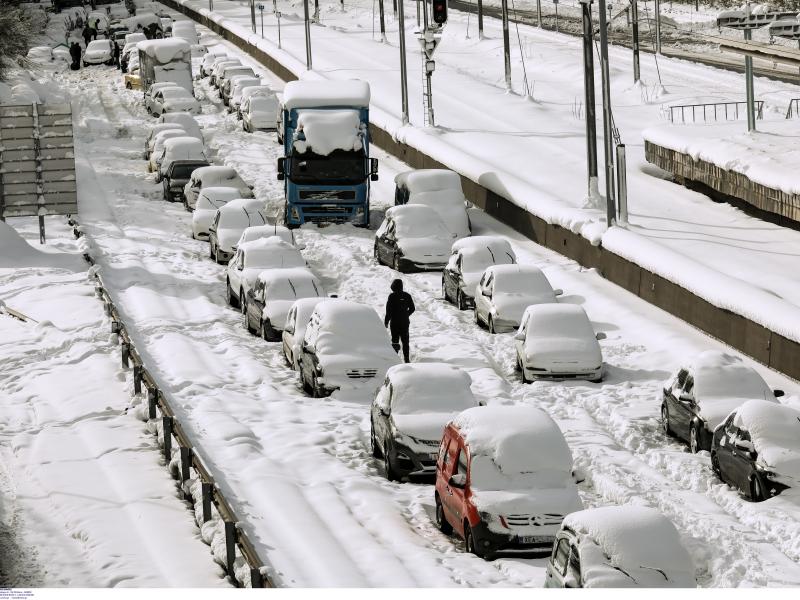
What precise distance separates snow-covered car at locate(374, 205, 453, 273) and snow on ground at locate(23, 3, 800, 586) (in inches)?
18.1

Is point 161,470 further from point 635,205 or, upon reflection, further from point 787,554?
point 635,205

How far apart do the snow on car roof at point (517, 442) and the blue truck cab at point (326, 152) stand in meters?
20.8

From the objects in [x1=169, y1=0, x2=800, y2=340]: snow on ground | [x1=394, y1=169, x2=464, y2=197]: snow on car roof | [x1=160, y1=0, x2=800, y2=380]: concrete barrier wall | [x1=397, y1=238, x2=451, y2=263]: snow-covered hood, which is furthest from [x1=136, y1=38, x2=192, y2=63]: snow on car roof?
[x1=397, y1=238, x2=451, y2=263]: snow-covered hood

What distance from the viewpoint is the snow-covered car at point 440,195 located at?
38.1 meters

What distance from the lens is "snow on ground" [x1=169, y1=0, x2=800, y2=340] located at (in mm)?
33812

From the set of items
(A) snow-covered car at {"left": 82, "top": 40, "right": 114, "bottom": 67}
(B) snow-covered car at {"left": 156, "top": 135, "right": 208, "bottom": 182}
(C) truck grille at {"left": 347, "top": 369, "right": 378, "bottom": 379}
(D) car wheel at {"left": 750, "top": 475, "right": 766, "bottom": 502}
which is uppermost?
(A) snow-covered car at {"left": 82, "top": 40, "right": 114, "bottom": 67}

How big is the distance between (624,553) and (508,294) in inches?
592

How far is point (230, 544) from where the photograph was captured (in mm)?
16578

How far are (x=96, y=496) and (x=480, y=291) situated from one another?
39.9 feet

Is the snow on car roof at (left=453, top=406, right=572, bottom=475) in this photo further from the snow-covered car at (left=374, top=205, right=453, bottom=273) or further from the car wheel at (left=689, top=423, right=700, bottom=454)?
the snow-covered car at (left=374, top=205, right=453, bottom=273)

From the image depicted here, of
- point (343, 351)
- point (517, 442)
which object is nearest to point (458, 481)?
point (517, 442)

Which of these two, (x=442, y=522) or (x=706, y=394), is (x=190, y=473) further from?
(x=706, y=394)

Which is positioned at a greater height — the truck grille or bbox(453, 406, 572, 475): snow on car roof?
bbox(453, 406, 572, 475): snow on car roof

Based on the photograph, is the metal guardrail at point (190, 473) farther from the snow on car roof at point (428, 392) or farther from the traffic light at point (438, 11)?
the traffic light at point (438, 11)
